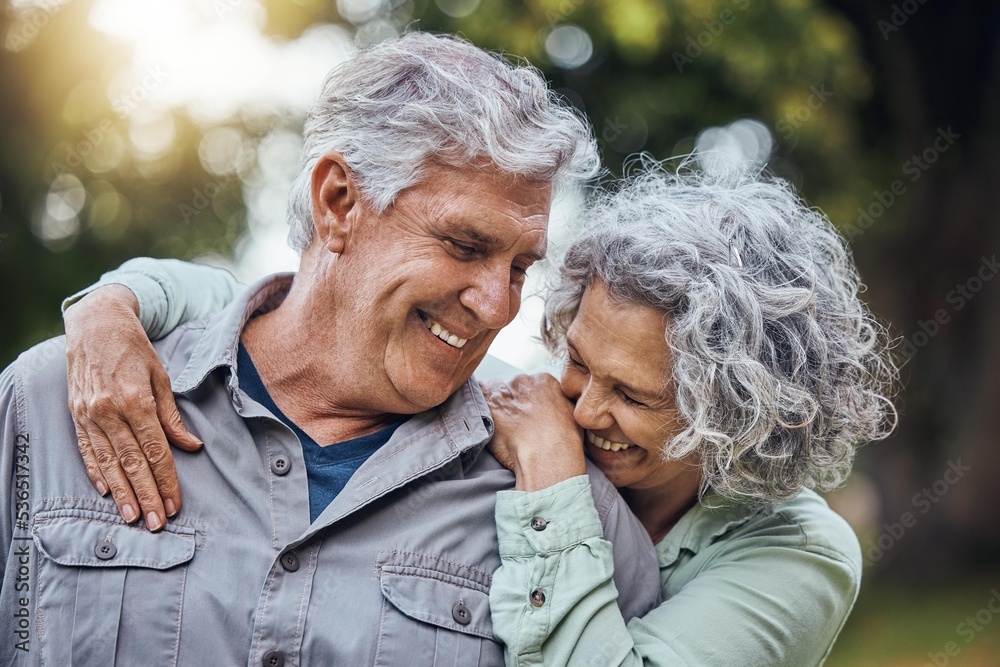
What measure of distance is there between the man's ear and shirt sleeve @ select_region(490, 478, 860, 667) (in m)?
0.69

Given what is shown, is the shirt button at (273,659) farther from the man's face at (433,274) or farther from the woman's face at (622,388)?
the woman's face at (622,388)

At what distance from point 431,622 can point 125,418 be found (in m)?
0.74

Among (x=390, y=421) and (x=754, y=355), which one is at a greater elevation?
(x=754, y=355)

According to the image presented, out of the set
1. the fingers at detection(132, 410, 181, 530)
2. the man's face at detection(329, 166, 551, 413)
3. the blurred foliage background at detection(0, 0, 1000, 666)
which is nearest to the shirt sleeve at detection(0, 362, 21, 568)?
the fingers at detection(132, 410, 181, 530)

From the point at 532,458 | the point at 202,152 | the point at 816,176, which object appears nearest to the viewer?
the point at 532,458

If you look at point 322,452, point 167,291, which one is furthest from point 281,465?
point 167,291

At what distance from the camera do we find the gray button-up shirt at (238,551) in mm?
1826

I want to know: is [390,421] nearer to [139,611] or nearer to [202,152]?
[139,611]

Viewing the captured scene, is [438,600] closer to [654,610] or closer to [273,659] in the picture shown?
[273,659]

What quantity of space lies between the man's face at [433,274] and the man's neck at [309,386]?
71 millimetres

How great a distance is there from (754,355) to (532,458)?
0.54 metres

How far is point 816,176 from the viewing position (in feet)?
18.3

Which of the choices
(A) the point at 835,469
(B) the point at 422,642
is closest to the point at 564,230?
(A) the point at 835,469

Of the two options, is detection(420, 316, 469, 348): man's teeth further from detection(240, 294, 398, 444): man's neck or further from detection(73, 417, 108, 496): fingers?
detection(73, 417, 108, 496): fingers
